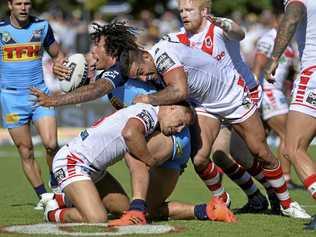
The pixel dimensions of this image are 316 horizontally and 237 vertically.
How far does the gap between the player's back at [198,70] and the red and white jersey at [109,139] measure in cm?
44

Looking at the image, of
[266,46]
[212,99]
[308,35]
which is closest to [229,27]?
[212,99]

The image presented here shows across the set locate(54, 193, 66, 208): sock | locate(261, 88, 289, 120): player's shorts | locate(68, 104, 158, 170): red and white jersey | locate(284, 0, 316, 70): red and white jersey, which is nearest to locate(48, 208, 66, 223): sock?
locate(54, 193, 66, 208): sock

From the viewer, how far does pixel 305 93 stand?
8.80 meters

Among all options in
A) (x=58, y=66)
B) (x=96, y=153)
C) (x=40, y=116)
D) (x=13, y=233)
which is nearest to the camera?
(x=13, y=233)

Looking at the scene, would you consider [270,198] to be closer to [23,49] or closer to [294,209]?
[294,209]

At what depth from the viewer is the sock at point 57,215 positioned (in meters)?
9.20

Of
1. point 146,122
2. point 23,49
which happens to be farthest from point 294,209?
point 23,49

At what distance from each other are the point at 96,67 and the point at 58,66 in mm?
372

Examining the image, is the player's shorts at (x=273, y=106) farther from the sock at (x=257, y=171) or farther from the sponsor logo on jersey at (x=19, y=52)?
the sponsor logo on jersey at (x=19, y=52)

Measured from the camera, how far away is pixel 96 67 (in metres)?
9.46

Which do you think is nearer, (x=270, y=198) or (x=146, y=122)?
(x=146, y=122)

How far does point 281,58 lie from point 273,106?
694 mm

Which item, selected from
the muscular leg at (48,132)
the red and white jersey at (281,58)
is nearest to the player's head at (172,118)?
the muscular leg at (48,132)

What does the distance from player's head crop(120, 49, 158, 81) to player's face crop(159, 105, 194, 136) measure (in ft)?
1.18
